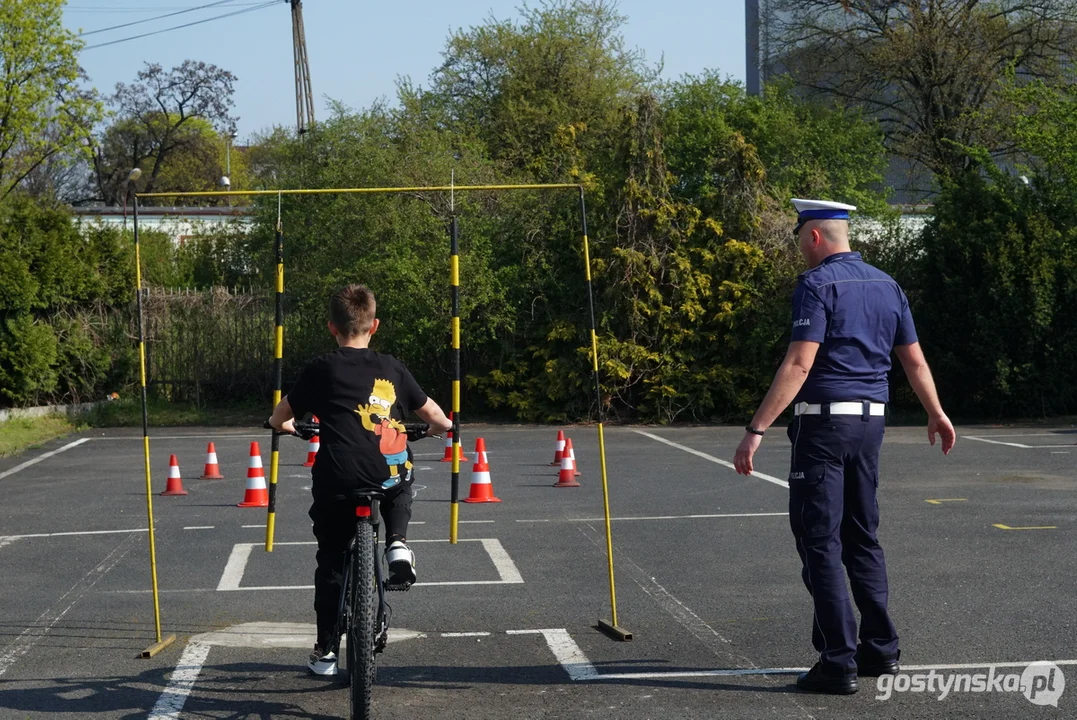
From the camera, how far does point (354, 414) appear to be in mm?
5500

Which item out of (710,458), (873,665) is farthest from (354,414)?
(710,458)

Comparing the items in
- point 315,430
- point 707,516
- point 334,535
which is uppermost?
point 315,430

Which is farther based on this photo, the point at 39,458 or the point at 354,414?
the point at 39,458

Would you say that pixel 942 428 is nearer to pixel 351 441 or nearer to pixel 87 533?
pixel 351 441

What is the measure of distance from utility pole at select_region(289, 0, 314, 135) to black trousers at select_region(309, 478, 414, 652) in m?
34.0

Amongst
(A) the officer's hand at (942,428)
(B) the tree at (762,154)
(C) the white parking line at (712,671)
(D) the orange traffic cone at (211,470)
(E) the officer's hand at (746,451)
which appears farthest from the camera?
(B) the tree at (762,154)

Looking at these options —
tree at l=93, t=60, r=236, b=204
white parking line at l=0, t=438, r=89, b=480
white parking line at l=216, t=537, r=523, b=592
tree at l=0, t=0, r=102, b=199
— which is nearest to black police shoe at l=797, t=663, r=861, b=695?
white parking line at l=216, t=537, r=523, b=592

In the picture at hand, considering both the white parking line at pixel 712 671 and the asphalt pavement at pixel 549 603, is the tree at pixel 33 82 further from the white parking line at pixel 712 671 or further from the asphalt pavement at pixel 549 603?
the white parking line at pixel 712 671

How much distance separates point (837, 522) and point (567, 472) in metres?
8.58

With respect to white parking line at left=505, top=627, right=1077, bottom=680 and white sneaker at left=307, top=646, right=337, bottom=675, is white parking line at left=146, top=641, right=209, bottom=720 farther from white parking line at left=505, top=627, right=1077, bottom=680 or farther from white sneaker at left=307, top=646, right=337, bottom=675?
white parking line at left=505, top=627, right=1077, bottom=680

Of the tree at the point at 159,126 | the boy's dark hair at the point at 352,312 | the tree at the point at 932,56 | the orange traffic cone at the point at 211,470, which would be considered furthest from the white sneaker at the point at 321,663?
the tree at the point at 159,126

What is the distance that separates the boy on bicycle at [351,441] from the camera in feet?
17.9

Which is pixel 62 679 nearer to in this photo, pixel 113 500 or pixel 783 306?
pixel 113 500

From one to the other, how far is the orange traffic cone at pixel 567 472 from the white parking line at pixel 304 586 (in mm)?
3674
